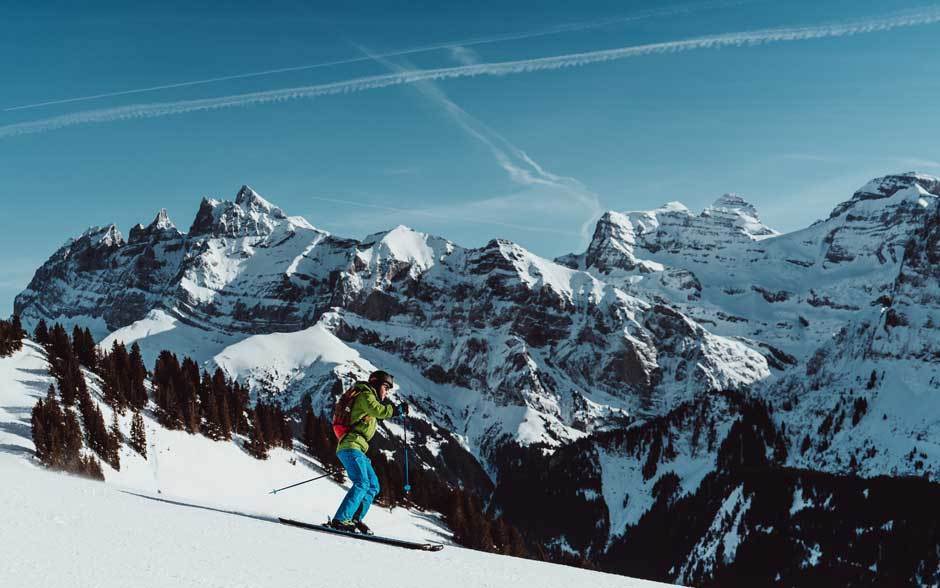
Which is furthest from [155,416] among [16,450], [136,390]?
[16,450]

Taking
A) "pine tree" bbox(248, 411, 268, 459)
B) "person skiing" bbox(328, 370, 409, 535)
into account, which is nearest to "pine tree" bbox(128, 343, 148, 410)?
"pine tree" bbox(248, 411, 268, 459)

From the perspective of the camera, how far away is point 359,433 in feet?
56.2

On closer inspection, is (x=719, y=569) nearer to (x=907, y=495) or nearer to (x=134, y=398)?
(x=907, y=495)

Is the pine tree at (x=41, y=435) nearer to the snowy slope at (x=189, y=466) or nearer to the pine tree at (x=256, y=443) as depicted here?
the snowy slope at (x=189, y=466)

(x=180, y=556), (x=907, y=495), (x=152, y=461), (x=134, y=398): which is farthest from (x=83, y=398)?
(x=907, y=495)

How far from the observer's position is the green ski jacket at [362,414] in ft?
55.9

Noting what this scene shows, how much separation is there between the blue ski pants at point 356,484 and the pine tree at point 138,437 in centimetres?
3206

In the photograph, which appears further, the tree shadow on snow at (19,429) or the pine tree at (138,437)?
the pine tree at (138,437)

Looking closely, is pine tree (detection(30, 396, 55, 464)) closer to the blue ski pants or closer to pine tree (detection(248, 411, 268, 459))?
the blue ski pants

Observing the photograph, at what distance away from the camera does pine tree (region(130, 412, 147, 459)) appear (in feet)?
147

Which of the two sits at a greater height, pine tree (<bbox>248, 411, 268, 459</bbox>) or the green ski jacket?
the green ski jacket

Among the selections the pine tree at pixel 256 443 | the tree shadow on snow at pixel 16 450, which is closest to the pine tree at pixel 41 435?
the tree shadow on snow at pixel 16 450

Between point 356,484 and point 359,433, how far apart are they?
1.09 m

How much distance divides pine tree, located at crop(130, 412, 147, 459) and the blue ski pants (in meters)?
32.1
